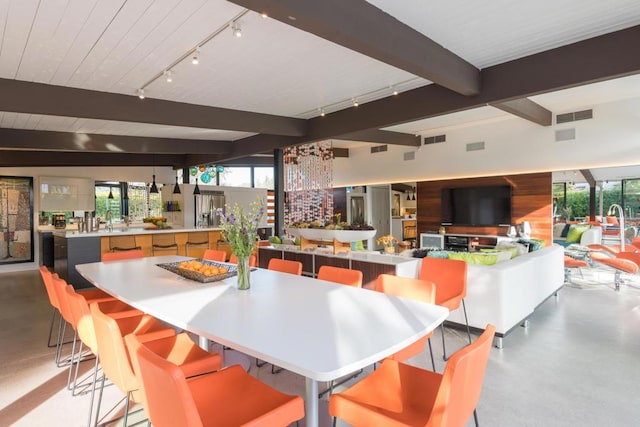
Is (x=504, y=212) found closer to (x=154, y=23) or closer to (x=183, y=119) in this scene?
(x=183, y=119)

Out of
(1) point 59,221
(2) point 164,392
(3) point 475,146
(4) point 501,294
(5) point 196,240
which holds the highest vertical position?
(3) point 475,146

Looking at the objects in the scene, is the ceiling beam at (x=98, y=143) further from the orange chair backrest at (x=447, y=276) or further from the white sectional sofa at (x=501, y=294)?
the white sectional sofa at (x=501, y=294)

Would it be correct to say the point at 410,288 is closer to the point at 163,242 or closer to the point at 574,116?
the point at 574,116

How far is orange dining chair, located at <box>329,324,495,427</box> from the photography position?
129cm

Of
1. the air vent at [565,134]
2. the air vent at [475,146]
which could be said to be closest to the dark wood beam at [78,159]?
the air vent at [475,146]

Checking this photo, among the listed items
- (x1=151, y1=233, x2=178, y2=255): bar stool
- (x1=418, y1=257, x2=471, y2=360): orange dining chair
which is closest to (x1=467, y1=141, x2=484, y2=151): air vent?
(x1=418, y1=257, x2=471, y2=360): orange dining chair

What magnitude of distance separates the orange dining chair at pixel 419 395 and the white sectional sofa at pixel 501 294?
7.04 ft

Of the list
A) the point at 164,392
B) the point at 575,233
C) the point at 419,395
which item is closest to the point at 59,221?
the point at 164,392

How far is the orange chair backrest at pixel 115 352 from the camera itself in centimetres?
168

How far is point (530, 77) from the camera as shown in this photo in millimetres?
3453

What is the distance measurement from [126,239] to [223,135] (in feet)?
9.05

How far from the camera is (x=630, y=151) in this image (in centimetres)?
551

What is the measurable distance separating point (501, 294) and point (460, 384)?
258 cm

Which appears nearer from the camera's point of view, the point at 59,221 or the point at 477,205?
the point at 477,205
